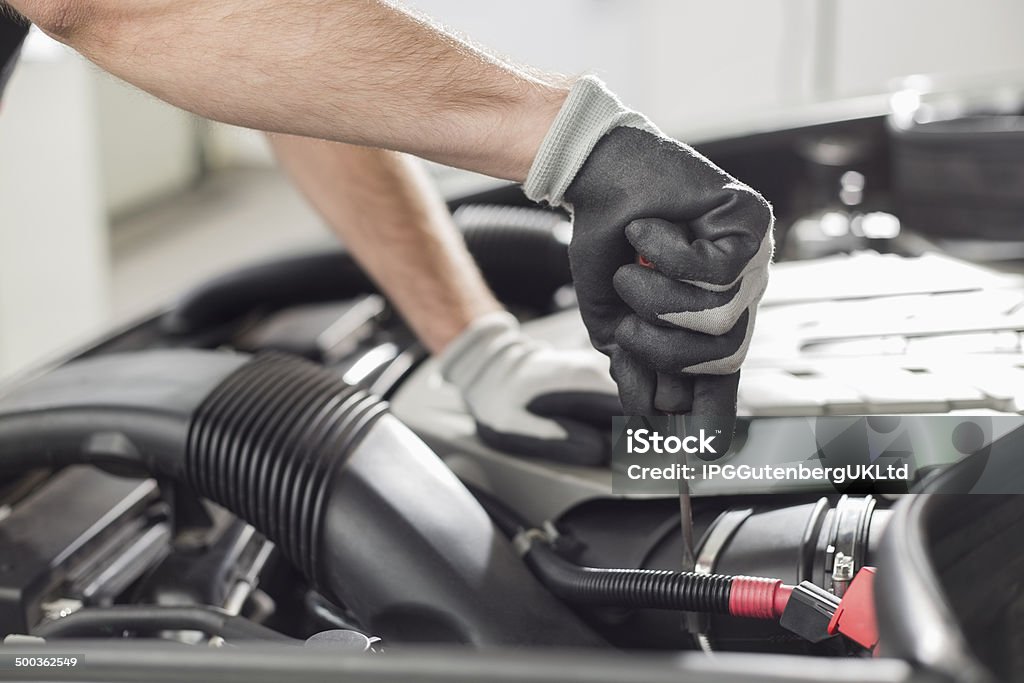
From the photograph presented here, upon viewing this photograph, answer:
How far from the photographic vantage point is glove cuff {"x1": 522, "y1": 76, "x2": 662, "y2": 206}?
0.60 meters

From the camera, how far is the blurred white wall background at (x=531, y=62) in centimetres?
246

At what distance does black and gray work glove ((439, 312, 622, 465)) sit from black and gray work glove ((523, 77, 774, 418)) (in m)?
0.15

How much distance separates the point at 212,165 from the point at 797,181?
12.2ft

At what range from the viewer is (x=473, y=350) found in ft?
3.06

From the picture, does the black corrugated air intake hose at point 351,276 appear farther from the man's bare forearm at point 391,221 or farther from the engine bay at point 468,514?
the engine bay at point 468,514

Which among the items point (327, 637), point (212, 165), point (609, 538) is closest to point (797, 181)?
point (609, 538)

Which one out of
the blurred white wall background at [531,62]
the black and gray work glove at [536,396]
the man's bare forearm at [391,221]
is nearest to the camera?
the black and gray work glove at [536,396]

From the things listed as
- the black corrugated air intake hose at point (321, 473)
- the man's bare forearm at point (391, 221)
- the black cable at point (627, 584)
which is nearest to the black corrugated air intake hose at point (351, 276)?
the man's bare forearm at point (391, 221)

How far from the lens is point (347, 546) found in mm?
675

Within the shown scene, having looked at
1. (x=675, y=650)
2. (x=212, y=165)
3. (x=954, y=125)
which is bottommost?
(x=212, y=165)

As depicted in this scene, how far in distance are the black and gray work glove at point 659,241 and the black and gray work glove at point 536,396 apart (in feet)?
0.48

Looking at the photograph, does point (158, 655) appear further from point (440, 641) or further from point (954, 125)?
point (954, 125)

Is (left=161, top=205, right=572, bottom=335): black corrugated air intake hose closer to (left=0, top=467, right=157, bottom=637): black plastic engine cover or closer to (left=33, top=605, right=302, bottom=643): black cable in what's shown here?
(left=0, top=467, right=157, bottom=637): black plastic engine cover

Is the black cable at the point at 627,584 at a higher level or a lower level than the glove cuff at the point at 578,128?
lower
